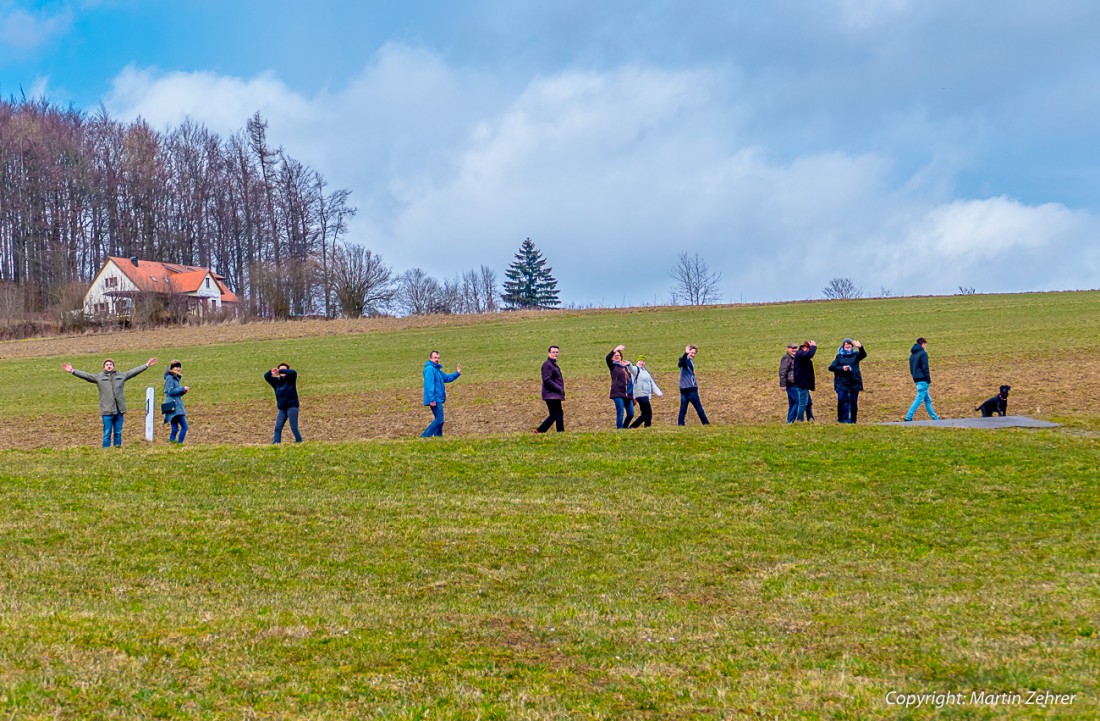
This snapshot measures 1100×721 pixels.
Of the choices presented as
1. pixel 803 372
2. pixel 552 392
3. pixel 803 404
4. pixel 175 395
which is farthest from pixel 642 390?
pixel 175 395

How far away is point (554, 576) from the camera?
995 centimetres

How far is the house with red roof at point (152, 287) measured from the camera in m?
65.2

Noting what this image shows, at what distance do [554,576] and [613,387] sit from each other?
441 inches

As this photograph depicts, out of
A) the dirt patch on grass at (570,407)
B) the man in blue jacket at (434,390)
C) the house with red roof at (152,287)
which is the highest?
the house with red roof at (152,287)

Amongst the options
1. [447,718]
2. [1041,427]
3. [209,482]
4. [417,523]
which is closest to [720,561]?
[417,523]

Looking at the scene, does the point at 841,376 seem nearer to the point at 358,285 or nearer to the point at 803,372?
the point at 803,372

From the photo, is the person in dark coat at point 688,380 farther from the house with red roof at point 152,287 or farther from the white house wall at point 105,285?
the white house wall at point 105,285

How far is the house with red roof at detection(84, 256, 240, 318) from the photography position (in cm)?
6519

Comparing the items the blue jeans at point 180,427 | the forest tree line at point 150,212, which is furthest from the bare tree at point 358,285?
the blue jeans at point 180,427

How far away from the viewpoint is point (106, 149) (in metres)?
84.9

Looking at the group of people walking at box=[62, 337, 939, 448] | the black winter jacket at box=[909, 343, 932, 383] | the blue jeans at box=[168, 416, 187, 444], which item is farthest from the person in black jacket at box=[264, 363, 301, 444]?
the black winter jacket at box=[909, 343, 932, 383]

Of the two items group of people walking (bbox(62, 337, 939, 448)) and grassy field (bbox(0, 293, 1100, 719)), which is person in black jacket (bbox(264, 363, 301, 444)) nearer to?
group of people walking (bbox(62, 337, 939, 448))

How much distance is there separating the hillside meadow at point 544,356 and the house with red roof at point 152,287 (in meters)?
9.60

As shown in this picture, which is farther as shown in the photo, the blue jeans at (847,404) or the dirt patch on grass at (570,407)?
the dirt patch on grass at (570,407)
